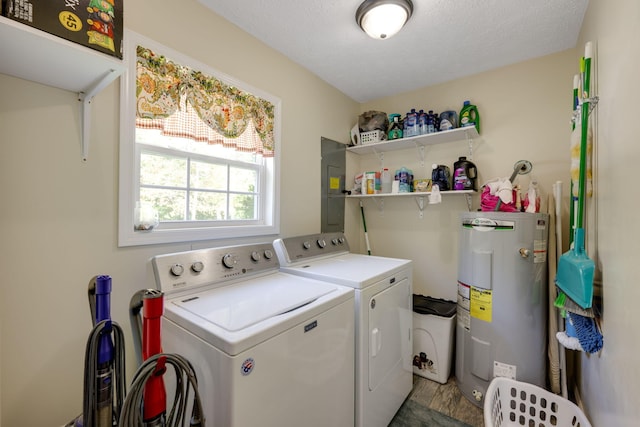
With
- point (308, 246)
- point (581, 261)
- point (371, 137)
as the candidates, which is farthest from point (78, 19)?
point (371, 137)

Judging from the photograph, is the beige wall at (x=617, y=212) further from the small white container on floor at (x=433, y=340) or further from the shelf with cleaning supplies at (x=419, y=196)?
the shelf with cleaning supplies at (x=419, y=196)

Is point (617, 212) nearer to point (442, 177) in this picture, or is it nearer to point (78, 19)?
point (442, 177)

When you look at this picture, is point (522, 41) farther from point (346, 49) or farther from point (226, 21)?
point (226, 21)

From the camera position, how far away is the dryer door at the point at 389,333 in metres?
1.46

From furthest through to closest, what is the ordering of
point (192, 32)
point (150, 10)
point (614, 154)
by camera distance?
point (192, 32), point (150, 10), point (614, 154)

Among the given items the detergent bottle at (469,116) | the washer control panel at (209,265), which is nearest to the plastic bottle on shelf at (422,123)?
the detergent bottle at (469,116)

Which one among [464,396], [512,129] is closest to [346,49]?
[512,129]

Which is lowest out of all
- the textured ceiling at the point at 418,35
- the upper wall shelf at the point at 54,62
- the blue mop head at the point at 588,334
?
the blue mop head at the point at 588,334

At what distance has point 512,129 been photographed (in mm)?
2219

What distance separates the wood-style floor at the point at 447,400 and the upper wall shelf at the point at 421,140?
6.37 feet

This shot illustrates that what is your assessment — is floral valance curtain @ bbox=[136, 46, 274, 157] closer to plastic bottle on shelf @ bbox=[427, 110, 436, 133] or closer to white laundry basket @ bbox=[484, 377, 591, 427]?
plastic bottle on shelf @ bbox=[427, 110, 436, 133]

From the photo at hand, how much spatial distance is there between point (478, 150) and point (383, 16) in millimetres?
1388

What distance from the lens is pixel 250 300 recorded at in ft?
3.95

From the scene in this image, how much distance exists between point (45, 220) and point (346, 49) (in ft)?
6.62
